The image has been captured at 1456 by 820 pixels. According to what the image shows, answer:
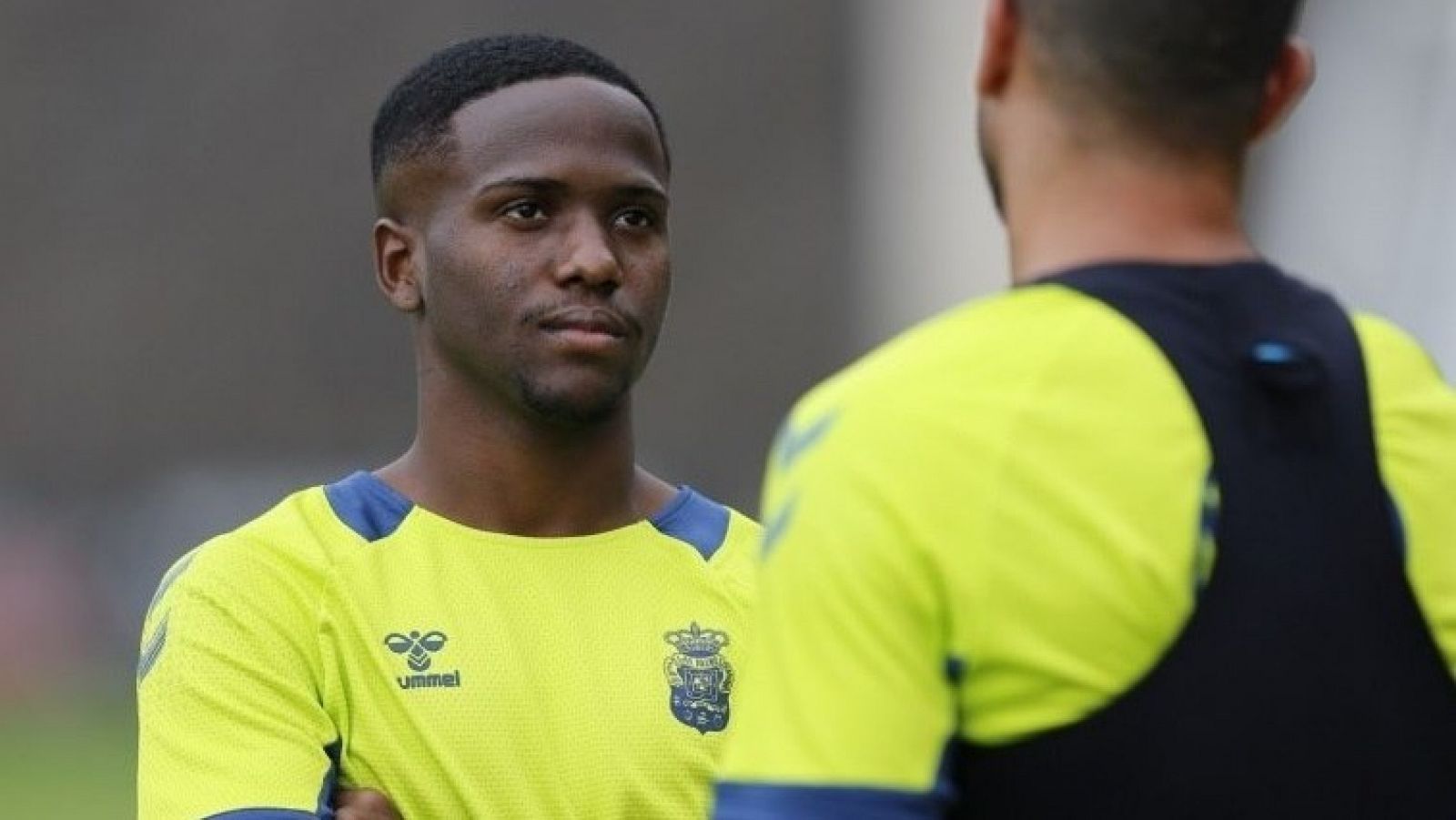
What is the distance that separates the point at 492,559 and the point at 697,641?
33 cm

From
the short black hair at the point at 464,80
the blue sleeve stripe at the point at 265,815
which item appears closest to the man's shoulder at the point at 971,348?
the blue sleeve stripe at the point at 265,815

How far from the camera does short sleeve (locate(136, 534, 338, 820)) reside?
13.1 ft

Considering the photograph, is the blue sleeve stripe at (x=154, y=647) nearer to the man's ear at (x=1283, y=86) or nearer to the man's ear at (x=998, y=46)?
the man's ear at (x=998, y=46)

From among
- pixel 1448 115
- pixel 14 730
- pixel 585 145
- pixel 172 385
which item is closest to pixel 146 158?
pixel 172 385

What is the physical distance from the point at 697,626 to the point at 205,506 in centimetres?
2111

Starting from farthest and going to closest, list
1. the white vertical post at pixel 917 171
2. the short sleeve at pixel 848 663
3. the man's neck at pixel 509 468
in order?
1. the white vertical post at pixel 917 171
2. the man's neck at pixel 509 468
3. the short sleeve at pixel 848 663

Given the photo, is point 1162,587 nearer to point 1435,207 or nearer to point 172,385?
point 1435,207

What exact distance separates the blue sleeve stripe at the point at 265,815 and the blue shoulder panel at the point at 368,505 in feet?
1.66

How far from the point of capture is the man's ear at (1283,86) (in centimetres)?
298

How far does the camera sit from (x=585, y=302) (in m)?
4.29

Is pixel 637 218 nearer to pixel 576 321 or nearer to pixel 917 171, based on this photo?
pixel 576 321

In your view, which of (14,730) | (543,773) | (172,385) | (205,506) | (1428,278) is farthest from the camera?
(172,385)

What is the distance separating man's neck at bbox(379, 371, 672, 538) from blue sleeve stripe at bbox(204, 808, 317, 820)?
62 cm

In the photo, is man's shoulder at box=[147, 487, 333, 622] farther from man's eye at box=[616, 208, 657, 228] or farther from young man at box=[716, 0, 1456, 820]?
young man at box=[716, 0, 1456, 820]
